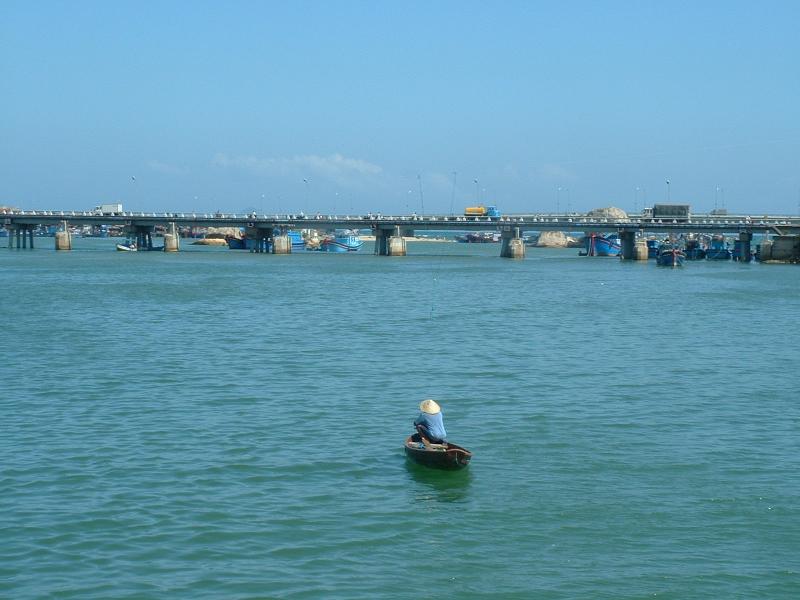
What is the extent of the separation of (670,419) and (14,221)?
543 feet

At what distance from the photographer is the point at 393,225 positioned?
6437 inches

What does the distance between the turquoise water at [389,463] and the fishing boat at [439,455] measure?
0.39 meters

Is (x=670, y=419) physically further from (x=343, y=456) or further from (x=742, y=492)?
(x=343, y=456)

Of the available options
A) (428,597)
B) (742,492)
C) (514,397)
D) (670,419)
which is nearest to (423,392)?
(514,397)

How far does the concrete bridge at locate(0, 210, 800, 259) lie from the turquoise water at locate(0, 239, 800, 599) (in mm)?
102644

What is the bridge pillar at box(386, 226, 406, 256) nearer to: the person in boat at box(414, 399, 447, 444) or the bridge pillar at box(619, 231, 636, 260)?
the bridge pillar at box(619, 231, 636, 260)

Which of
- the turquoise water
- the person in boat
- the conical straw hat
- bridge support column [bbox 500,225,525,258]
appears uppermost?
bridge support column [bbox 500,225,525,258]

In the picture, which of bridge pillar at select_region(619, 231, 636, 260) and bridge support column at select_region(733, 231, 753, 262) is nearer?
bridge support column at select_region(733, 231, 753, 262)

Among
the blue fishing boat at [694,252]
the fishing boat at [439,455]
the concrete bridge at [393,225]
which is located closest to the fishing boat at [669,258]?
the concrete bridge at [393,225]

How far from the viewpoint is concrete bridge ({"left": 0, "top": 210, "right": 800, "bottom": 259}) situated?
15762 centimetres

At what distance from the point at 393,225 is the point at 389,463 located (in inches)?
5429

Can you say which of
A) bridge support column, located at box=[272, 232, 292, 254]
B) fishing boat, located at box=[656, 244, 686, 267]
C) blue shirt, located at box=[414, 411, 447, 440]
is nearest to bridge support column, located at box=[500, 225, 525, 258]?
fishing boat, located at box=[656, 244, 686, 267]

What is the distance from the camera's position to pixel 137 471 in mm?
25297

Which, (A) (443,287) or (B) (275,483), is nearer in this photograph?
(B) (275,483)
